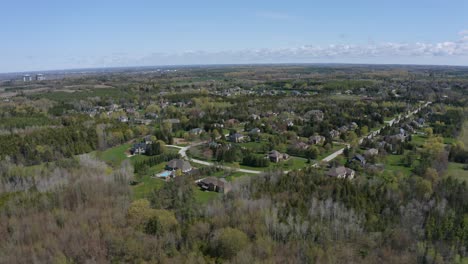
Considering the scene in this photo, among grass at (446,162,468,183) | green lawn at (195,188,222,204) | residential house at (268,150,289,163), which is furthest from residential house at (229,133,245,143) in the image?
grass at (446,162,468,183)

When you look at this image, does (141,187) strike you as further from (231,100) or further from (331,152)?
(231,100)

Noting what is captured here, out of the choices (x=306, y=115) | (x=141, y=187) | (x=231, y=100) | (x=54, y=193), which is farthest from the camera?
(x=231, y=100)

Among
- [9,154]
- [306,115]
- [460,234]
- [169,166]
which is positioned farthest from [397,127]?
[9,154]

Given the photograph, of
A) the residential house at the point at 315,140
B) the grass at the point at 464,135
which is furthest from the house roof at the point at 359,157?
the grass at the point at 464,135

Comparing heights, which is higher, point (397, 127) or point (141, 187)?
point (397, 127)

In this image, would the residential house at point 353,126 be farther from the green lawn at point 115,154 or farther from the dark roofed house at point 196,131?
the green lawn at point 115,154
